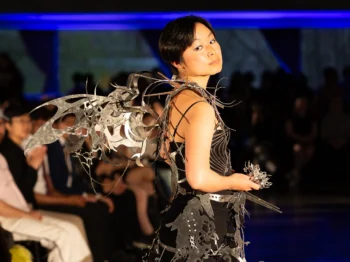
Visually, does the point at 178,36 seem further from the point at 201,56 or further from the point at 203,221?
the point at 203,221

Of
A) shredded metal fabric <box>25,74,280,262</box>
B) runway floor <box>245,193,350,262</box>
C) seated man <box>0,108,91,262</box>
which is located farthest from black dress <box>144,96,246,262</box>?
runway floor <box>245,193,350,262</box>

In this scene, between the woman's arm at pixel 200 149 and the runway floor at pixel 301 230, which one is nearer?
the woman's arm at pixel 200 149

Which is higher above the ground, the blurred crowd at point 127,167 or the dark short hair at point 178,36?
the dark short hair at point 178,36

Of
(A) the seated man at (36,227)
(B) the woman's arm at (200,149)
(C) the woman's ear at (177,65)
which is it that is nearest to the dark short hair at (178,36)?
(C) the woman's ear at (177,65)

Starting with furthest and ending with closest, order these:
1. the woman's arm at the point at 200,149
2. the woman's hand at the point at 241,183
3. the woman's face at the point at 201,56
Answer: the woman's face at the point at 201,56
the woman's hand at the point at 241,183
the woman's arm at the point at 200,149

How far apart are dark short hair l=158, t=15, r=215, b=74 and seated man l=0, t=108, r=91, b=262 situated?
9.43 ft

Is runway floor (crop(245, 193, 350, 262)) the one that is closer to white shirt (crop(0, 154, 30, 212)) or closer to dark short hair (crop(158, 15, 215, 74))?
white shirt (crop(0, 154, 30, 212))

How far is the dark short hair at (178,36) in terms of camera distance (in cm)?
366

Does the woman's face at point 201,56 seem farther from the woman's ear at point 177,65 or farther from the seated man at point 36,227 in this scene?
the seated man at point 36,227

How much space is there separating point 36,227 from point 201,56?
3092 millimetres

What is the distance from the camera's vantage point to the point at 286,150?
43.9 feet

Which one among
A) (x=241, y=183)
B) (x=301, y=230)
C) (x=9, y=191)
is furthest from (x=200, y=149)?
(x=301, y=230)

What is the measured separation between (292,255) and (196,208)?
16.5ft

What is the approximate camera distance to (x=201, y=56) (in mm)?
3646
